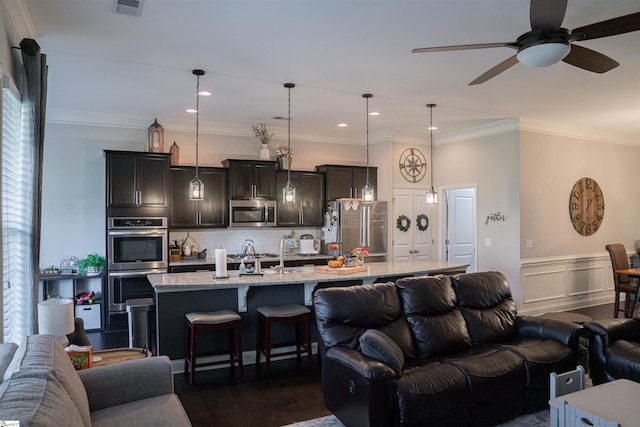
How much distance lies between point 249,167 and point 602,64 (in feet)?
16.5

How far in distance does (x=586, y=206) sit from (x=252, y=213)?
5623mm

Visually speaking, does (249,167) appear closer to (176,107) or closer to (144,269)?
(176,107)

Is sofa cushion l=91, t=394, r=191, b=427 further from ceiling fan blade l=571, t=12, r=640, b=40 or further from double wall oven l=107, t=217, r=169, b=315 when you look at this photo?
double wall oven l=107, t=217, r=169, b=315

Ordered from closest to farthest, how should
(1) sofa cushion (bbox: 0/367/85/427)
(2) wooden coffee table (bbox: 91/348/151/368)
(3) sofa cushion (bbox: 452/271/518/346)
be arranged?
(1) sofa cushion (bbox: 0/367/85/427) → (2) wooden coffee table (bbox: 91/348/151/368) → (3) sofa cushion (bbox: 452/271/518/346)

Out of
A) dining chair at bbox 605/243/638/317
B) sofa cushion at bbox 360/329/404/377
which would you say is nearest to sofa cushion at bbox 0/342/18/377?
sofa cushion at bbox 360/329/404/377

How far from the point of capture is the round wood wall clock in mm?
7266

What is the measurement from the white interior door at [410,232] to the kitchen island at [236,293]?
2894mm

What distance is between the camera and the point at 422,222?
820 centimetres

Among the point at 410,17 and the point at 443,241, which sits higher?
the point at 410,17

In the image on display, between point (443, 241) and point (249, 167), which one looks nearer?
point (249, 167)

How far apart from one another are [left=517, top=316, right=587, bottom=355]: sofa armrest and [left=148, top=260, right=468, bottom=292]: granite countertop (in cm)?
144

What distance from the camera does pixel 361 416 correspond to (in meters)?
2.79

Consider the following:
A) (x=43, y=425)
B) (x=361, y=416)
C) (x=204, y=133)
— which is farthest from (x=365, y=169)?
(x=43, y=425)

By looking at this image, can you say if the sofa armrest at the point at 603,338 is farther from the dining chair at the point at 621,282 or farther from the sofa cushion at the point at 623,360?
the dining chair at the point at 621,282
